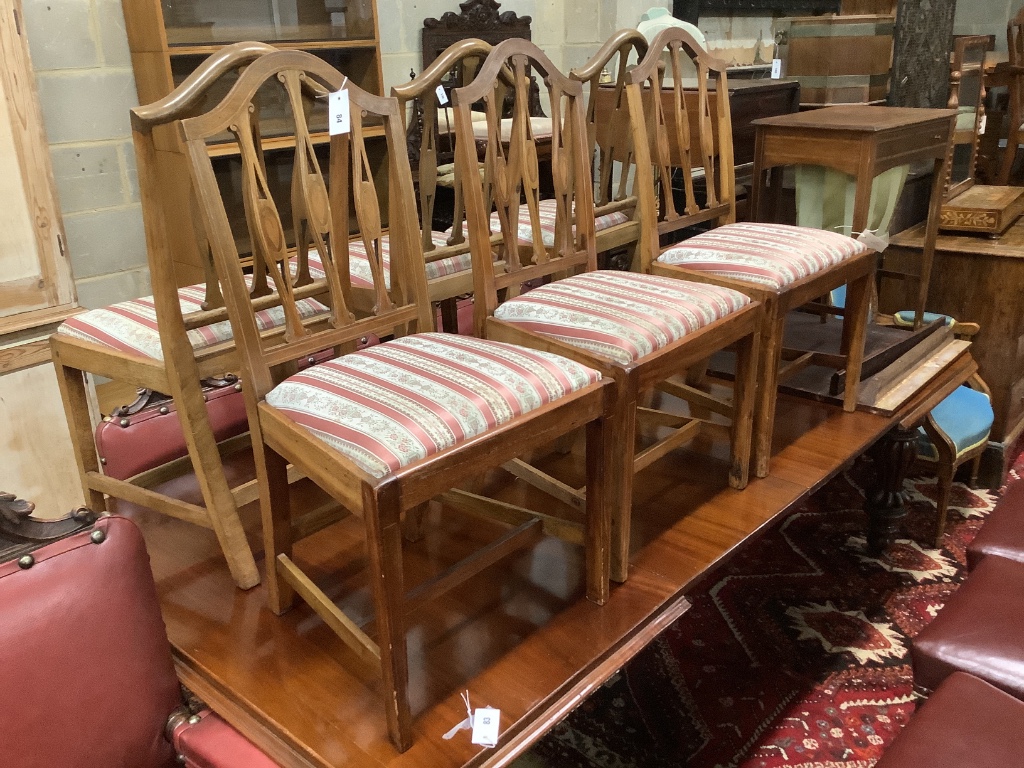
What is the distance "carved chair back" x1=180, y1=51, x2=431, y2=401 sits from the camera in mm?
1286

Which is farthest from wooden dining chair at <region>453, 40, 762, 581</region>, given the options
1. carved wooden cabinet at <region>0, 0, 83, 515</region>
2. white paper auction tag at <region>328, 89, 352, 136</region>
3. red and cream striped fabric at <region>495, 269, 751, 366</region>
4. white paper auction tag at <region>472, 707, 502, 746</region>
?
carved wooden cabinet at <region>0, 0, 83, 515</region>

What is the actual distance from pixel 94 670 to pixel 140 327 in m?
0.66

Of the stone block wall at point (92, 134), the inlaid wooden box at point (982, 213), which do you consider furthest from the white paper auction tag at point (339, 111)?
the inlaid wooden box at point (982, 213)

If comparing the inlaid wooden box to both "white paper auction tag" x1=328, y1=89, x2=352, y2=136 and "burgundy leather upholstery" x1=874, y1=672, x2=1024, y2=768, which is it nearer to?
"burgundy leather upholstery" x1=874, y1=672, x2=1024, y2=768

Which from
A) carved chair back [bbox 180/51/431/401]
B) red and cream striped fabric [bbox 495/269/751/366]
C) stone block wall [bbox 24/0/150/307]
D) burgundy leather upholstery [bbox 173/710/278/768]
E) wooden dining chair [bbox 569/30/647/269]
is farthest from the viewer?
stone block wall [bbox 24/0/150/307]

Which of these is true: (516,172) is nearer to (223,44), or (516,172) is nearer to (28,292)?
(28,292)

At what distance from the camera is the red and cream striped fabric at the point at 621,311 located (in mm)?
1508

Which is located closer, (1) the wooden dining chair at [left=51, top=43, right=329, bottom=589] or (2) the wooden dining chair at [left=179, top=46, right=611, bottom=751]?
(2) the wooden dining chair at [left=179, top=46, right=611, bottom=751]

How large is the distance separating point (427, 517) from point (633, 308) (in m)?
0.60

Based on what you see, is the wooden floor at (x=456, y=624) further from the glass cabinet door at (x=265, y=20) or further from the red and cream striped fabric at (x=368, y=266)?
the glass cabinet door at (x=265, y=20)

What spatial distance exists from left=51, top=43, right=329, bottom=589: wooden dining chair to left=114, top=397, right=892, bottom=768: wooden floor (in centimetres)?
13

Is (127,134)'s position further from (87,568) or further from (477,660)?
(477,660)

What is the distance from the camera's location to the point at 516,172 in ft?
5.49

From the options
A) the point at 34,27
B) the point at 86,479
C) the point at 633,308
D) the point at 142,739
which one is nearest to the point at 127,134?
the point at 34,27
